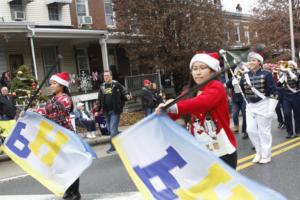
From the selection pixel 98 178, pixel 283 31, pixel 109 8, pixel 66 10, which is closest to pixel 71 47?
pixel 66 10

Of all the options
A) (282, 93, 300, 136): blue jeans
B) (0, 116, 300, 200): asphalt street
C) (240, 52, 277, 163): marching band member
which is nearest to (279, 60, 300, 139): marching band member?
(282, 93, 300, 136): blue jeans

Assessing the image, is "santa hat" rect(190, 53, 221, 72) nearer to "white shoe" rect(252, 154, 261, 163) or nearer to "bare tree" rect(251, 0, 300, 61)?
"white shoe" rect(252, 154, 261, 163)

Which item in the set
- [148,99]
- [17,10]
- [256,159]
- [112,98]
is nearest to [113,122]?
[112,98]

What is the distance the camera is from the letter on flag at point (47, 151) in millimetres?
5691

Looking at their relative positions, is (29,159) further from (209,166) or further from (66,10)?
(66,10)

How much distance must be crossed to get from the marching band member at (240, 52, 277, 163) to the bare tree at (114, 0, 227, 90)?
1394 centimetres

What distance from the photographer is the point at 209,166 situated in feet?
11.7

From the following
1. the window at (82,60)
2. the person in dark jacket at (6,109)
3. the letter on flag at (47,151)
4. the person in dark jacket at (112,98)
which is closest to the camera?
the letter on flag at (47,151)

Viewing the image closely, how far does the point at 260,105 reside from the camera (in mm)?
7859

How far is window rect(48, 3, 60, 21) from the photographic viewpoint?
24031 mm

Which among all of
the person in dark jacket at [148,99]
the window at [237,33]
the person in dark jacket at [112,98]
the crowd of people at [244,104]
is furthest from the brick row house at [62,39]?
the window at [237,33]

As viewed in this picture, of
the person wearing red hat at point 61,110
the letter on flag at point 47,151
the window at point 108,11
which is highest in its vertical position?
the window at point 108,11

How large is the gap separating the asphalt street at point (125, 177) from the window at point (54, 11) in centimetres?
1519

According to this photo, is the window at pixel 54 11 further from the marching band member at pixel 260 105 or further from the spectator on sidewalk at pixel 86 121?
the marching band member at pixel 260 105
